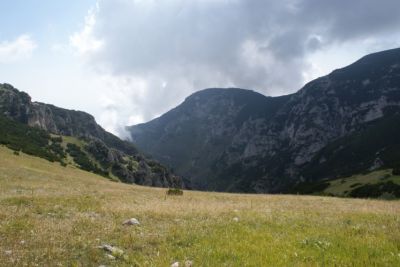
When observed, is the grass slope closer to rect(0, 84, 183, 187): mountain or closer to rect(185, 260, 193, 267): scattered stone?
rect(185, 260, 193, 267): scattered stone

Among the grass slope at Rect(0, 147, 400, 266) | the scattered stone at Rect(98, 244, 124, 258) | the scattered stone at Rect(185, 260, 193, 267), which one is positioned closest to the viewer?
the scattered stone at Rect(185, 260, 193, 267)

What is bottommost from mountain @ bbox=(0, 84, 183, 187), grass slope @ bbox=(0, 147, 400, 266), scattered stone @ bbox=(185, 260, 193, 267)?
scattered stone @ bbox=(185, 260, 193, 267)

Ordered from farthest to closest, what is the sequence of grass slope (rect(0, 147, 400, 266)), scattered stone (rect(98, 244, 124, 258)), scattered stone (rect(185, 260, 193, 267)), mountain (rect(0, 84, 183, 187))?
mountain (rect(0, 84, 183, 187)), scattered stone (rect(98, 244, 124, 258)), grass slope (rect(0, 147, 400, 266)), scattered stone (rect(185, 260, 193, 267))

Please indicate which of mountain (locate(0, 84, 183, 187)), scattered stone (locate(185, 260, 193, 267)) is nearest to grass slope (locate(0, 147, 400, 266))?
scattered stone (locate(185, 260, 193, 267))

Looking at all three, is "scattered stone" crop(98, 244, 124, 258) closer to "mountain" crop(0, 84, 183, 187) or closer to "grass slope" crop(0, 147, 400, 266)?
"grass slope" crop(0, 147, 400, 266)

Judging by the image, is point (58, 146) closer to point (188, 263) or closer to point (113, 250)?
point (113, 250)

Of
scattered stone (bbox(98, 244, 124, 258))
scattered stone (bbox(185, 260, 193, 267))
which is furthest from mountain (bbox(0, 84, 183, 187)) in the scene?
scattered stone (bbox(185, 260, 193, 267))

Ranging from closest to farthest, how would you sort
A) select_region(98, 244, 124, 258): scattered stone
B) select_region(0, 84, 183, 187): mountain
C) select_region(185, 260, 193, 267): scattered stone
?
select_region(185, 260, 193, 267): scattered stone → select_region(98, 244, 124, 258): scattered stone → select_region(0, 84, 183, 187): mountain

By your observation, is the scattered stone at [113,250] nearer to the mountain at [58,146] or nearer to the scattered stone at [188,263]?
the scattered stone at [188,263]

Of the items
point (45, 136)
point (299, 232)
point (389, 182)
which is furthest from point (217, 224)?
point (45, 136)

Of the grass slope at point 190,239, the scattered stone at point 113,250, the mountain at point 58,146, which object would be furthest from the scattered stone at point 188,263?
the mountain at point 58,146

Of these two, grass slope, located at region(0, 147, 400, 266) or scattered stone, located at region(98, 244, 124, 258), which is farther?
scattered stone, located at region(98, 244, 124, 258)

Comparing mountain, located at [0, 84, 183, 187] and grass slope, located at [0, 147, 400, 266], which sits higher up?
mountain, located at [0, 84, 183, 187]

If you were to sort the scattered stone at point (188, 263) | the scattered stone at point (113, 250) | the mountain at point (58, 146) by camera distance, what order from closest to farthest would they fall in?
the scattered stone at point (188, 263) < the scattered stone at point (113, 250) < the mountain at point (58, 146)
